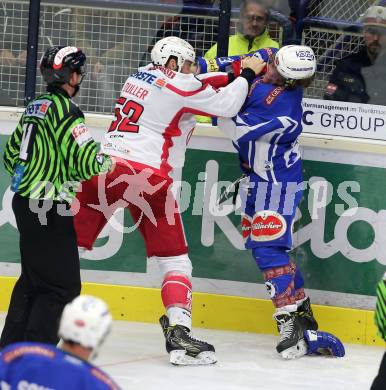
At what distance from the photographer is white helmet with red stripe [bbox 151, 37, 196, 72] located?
6410mm

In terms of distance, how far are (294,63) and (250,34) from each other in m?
0.70

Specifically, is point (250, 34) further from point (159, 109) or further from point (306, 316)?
point (306, 316)

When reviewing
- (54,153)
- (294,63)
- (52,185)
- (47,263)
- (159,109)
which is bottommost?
(47,263)

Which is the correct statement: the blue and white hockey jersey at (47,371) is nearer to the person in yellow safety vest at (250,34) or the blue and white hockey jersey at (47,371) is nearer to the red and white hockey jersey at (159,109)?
the red and white hockey jersey at (159,109)

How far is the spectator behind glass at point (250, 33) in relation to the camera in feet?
23.2

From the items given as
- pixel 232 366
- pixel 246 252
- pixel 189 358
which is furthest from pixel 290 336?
pixel 246 252

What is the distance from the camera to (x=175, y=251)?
20.9ft

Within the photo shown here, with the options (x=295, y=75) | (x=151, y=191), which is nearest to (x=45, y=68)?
(x=151, y=191)

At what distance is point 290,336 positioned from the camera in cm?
658

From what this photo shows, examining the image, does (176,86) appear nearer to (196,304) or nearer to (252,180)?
(252,180)

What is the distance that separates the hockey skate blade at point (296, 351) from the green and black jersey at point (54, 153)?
62.6 inches

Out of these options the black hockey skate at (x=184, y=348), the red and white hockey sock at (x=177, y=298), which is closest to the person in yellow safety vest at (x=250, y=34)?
the red and white hockey sock at (x=177, y=298)

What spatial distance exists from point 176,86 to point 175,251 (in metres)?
0.84

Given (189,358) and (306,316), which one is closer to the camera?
(189,358)
